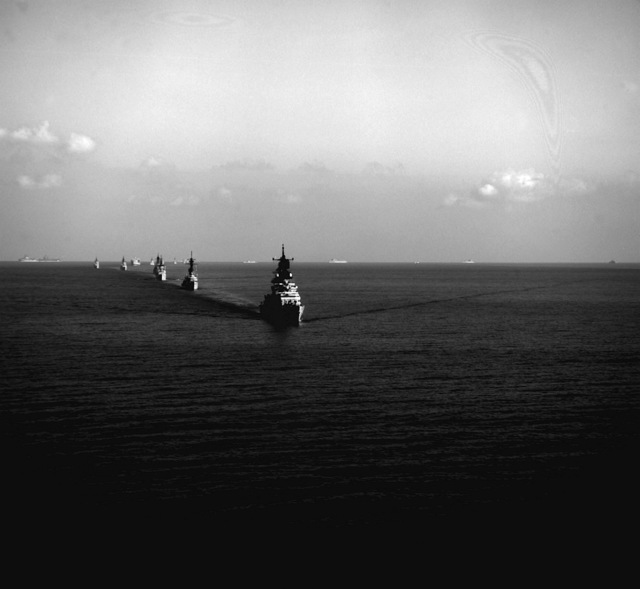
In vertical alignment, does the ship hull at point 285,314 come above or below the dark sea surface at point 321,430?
above

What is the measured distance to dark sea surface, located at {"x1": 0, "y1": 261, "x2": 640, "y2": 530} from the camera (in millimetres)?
28797

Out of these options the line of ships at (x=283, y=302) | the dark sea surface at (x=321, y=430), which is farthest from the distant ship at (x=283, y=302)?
the dark sea surface at (x=321, y=430)

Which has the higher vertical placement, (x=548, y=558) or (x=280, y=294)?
(x=280, y=294)

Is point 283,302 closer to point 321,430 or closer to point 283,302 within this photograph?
point 283,302

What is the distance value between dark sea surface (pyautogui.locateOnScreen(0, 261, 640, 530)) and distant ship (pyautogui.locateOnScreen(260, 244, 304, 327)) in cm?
1984

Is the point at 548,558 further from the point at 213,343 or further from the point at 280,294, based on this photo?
the point at 280,294

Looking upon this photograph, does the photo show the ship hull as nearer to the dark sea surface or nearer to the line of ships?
the line of ships

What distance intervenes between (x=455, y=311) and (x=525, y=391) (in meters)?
87.9

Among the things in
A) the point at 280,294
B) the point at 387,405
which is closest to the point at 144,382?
the point at 387,405

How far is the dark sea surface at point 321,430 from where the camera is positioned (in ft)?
94.5

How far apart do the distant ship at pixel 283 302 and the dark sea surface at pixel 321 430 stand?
19.8m

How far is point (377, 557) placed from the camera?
964 inches

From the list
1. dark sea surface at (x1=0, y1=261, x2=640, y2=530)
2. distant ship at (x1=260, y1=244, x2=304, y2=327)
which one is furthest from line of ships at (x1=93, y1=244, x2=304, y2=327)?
dark sea surface at (x1=0, y1=261, x2=640, y2=530)

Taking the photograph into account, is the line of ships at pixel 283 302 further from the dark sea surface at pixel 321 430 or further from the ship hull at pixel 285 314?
the dark sea surface at pixel 321 430
